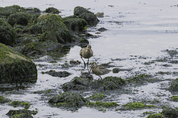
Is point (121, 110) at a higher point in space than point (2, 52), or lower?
lower

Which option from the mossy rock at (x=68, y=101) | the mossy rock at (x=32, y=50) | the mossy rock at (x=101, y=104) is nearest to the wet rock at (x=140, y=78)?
the mossy rock at (x=101, y=104)

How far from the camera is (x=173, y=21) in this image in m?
32.0

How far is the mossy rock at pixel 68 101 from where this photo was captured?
10.1 metres

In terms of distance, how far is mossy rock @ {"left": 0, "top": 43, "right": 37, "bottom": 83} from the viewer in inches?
512

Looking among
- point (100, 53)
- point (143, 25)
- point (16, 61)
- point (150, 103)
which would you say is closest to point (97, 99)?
point (150, 103)

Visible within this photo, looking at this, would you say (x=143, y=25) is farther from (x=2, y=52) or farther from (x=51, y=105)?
(x=51, y=105)

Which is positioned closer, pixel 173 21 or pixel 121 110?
pixel 121 110

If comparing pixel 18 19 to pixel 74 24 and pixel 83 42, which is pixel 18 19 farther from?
pixel 83 42

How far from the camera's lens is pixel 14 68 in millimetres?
13289

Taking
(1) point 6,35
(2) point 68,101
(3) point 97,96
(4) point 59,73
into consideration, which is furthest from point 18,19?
(2) point 68,101

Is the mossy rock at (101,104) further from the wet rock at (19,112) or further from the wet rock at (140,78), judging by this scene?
the wet rock at (140,78)

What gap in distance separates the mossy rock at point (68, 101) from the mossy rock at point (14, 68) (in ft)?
10.9

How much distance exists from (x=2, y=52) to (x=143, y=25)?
1881cm

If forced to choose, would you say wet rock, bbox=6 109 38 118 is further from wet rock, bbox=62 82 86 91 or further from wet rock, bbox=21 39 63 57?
wet rock, bbox=21 39 63 57
